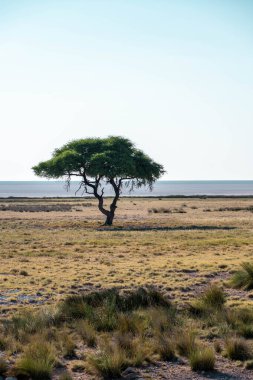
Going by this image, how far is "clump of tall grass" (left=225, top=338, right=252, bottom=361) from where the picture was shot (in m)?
10.2

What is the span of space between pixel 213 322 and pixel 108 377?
158 inches

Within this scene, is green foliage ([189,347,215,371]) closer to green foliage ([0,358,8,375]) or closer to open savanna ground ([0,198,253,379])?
open savanna ground ([0,198,253,379])

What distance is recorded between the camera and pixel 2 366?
30.8 feet

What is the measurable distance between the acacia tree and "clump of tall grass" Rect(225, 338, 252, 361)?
3940 centimetres

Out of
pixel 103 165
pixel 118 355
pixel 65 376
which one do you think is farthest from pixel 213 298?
pixel 103 165

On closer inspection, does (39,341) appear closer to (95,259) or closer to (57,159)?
(95,259)

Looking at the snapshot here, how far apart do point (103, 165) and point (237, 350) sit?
41.4m

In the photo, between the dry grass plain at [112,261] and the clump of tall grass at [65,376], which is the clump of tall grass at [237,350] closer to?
the clump of tall grass at [65,376]

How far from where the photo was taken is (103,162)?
51.3 meters

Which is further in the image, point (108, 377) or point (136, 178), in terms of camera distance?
point (136, 178)

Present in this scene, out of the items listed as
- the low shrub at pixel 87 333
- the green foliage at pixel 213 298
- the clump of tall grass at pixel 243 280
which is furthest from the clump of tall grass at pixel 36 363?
the clump of tall grass at pixel 243 280

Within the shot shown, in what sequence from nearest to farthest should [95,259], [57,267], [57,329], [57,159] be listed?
[57,329]
[57,267]
[95,259]
[57,159]

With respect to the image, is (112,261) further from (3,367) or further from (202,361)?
(3,367)

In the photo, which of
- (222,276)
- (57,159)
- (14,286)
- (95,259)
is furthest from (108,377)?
(57,159)
